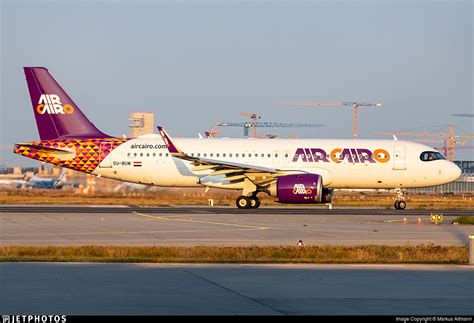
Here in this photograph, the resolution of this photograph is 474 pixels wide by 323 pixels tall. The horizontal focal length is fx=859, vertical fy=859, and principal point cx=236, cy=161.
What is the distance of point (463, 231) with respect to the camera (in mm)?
29156

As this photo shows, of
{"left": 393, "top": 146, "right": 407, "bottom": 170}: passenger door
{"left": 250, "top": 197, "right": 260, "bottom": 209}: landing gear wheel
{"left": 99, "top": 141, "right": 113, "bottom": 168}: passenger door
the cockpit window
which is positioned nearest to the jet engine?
{"left": 250, "top": 197, "right": 260, "bottom": 209}: landing gear wheel

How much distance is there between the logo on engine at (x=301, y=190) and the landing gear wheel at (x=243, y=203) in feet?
10.6

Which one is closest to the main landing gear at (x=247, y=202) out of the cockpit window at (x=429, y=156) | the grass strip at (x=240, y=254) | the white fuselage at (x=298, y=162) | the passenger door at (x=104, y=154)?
the white fuselage at (x=298, y=162)

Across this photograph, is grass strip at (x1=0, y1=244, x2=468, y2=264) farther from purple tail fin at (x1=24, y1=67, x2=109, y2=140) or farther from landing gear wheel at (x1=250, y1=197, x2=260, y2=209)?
purple tail fin at (x1=24, y1=67, x2=109, y2=140)

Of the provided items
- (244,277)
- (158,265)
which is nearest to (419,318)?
(244,277)

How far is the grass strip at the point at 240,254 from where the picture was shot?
1861 cm

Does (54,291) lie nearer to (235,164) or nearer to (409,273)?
(409,273)

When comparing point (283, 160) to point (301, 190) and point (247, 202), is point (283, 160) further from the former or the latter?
point (301, 190)

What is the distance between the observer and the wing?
40.8 m

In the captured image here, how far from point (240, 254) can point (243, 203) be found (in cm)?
2247

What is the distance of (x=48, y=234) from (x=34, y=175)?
83.6 meters

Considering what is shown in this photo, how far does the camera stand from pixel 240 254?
65.0ft

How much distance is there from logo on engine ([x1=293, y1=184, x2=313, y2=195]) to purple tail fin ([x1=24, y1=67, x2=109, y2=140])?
11.1 meters

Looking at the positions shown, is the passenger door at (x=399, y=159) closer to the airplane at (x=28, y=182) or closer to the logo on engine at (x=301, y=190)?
the logo on engine at (x=301, y=190)
